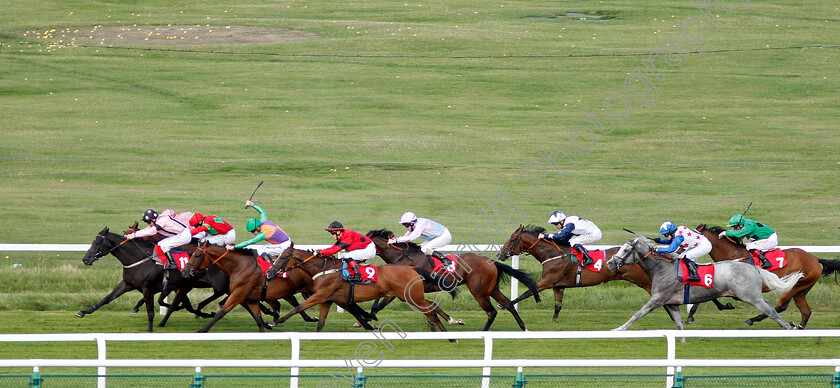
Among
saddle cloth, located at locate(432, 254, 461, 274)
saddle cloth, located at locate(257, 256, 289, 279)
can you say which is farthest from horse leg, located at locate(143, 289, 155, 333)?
saddle cloth, located at locate(432, 254, 461, 274)

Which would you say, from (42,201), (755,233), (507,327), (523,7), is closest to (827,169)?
(755,233)

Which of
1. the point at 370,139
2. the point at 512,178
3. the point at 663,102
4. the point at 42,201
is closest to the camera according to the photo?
the point at 42,201

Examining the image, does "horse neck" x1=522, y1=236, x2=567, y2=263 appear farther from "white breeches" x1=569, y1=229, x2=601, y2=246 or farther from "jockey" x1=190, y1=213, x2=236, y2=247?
"jockey" x1=190, y1=213, x2=236, y2=247

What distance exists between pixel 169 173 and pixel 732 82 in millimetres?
17870

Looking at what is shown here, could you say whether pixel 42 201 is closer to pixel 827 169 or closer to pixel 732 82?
pixel 827 169

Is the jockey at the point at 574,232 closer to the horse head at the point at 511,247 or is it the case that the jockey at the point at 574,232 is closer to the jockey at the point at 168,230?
the horse head at the point at 511,247

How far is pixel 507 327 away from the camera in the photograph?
10969mm

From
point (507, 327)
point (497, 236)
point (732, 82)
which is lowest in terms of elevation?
point (732, 82)

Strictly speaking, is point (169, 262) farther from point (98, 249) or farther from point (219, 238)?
point (98, 249)

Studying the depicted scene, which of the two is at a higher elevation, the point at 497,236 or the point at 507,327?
the point at 507,327

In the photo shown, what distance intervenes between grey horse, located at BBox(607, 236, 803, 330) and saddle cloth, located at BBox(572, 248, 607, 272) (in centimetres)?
121

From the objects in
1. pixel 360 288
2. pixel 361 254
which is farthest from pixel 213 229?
pixel 360 288

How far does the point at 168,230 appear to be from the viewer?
1138 cm

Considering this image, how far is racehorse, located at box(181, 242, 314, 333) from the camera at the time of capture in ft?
33.4
